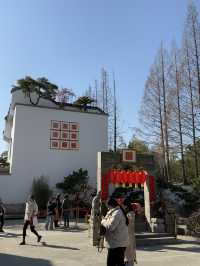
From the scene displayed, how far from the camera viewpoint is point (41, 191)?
18438mm

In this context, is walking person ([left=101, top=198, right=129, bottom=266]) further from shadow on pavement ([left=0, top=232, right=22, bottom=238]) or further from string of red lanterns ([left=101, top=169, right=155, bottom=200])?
shadow on pavement ([left=0, top=232, right=22, bottom=238])

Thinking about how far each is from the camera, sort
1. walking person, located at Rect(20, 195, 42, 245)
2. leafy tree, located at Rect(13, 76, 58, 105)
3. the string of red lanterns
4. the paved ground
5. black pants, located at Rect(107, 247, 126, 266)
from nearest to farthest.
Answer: black pants, located at Rect(107, 247, 126, 266)
the paved ground
walking person, located at Rect(20, 195, 42, 245)
the string of red lanterns
leafy tree, located at Rect(13, 76, 58, 105)

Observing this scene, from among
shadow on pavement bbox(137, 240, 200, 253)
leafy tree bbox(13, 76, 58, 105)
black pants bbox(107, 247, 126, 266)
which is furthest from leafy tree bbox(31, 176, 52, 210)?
black pants bbox(107, 247, 126, 266)

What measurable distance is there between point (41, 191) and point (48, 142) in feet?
10.8

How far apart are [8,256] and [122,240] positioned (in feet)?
12.4

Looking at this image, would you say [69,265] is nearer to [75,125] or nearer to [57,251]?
[57,251]

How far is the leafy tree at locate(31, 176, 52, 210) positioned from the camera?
18098 millimetres

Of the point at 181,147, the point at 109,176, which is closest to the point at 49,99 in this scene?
the point at 181,147

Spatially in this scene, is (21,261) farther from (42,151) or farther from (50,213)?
(42,151)

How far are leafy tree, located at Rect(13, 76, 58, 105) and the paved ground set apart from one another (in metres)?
12.7

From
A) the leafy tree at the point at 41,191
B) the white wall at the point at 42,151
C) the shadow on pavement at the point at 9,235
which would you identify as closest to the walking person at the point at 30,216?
the shadow on pavement at the point at 9,235

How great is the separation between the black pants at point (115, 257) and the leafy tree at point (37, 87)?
17.5 metres

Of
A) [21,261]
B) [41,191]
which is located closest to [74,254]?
[21,261]

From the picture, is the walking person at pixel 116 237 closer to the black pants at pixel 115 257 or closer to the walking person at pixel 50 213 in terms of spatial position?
the black pants at pixel 115 257
